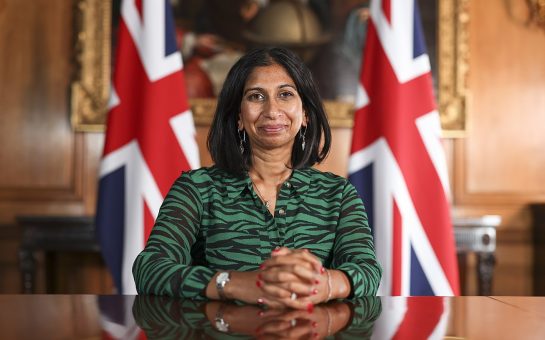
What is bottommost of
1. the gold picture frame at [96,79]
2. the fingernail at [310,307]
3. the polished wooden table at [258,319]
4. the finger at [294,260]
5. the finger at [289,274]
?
the polished wooden table at [258,319]

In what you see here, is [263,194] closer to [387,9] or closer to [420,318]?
[420,318]

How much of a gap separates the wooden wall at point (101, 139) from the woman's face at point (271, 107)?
3.25m

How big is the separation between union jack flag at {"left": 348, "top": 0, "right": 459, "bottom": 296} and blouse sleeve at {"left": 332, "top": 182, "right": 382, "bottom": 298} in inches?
38.7

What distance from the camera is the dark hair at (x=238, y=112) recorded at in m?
2.25

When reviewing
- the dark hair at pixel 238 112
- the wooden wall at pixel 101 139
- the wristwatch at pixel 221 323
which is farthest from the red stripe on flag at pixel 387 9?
the wristwatch at pixel 221 323

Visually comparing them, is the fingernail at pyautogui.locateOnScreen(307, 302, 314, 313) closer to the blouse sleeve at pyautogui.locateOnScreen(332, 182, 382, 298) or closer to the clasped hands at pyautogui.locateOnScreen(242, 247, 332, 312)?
the clasped hands at pyautogui.locateOnScreen(242, 247, 332, 312)

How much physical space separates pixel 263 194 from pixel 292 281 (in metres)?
0.69

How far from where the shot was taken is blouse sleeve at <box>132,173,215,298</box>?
70.3 inches

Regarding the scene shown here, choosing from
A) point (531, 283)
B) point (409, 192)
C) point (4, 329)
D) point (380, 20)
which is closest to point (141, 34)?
point (380, 20)

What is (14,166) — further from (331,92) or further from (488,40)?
(488,40)

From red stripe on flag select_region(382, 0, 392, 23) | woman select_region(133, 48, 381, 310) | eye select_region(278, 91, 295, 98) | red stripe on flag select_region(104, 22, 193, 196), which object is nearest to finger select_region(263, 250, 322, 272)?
woman select_region(133, 48, 381, 310)

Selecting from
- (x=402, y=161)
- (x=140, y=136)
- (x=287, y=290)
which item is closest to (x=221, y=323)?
(x=287, y=290)

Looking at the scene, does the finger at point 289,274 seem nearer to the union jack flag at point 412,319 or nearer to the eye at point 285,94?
the union jack flag at point 412,319

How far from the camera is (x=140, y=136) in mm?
3449
